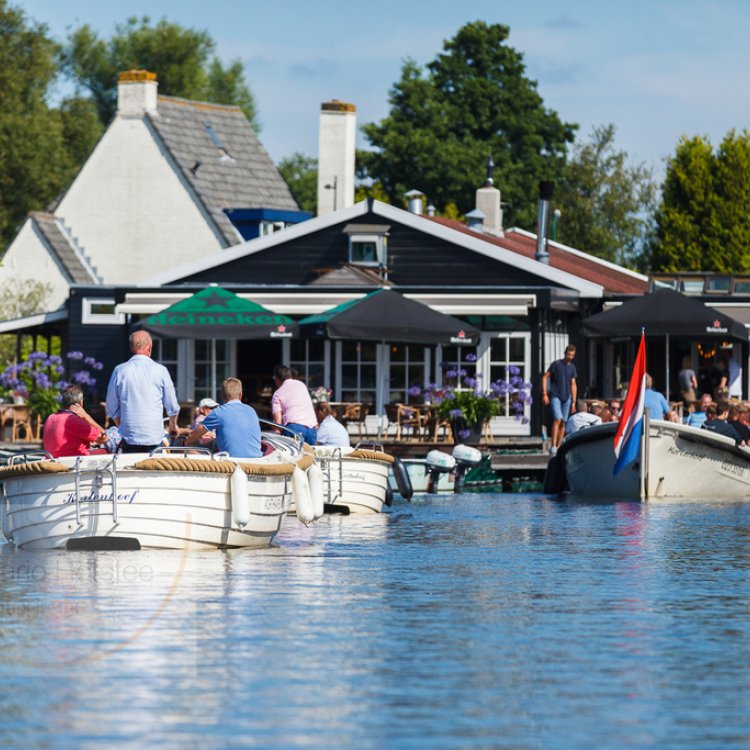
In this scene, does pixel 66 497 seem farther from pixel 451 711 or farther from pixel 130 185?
pixel 130 185

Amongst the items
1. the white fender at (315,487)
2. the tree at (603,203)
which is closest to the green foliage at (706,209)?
the tree at (603,203)

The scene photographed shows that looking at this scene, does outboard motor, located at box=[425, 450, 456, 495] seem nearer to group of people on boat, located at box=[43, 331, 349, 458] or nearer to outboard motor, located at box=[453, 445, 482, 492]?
outboard motor, located at box=[453, 445, 482, 492]

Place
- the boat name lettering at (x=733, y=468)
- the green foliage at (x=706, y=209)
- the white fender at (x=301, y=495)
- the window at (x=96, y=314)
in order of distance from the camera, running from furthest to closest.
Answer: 1. the green foliage at (x=706, y=209)
2. the window at (x=96, y=314)
3. the boat name lettering at (x=733, y=468)
4. the white fender at (x=301, y=495)

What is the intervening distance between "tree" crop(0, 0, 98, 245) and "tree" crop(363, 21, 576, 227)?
12441 millimetres

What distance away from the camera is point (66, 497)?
684 inches

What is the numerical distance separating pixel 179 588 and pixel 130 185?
39241 mm

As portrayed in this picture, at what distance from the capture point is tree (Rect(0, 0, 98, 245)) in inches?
2475

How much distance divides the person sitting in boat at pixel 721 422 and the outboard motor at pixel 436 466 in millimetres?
3944

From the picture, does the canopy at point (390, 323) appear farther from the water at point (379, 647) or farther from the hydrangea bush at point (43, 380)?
the water at point (379, 647)

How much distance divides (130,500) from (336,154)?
95.2 ft

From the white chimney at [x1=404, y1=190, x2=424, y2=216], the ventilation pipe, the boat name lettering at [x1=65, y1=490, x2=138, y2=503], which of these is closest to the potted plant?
the ventilation pipe

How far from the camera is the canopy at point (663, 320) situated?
108 feet

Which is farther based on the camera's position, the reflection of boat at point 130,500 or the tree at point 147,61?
the tree at point 147,61

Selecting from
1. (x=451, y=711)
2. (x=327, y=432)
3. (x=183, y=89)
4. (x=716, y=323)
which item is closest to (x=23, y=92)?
(x=183, y=89)
